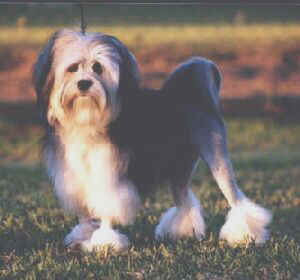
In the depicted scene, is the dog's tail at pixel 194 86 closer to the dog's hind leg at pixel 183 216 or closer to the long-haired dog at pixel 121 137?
the long-haired dog at pixel 121 137

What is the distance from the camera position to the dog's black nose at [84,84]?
13.7ft

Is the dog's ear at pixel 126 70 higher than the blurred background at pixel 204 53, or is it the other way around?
the dog's ear at pixel 126 70

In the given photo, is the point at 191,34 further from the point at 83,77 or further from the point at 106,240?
the point at 83,77

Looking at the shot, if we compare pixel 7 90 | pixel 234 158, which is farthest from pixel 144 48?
pixel 234 158

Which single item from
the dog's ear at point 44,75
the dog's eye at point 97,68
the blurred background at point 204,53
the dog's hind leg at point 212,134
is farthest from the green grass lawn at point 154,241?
the blurred background at point 204,53

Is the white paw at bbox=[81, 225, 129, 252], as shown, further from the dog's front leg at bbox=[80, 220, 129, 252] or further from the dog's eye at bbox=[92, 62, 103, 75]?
the dog's eye at bbox=[92, 62, 103, 75]

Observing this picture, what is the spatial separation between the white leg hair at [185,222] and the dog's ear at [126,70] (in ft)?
4.40

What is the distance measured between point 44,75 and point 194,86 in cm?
131

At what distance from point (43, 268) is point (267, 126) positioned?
8.79 metres

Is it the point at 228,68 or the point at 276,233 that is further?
the point at 228,68

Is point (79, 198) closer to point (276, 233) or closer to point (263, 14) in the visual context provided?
point (276, 233)

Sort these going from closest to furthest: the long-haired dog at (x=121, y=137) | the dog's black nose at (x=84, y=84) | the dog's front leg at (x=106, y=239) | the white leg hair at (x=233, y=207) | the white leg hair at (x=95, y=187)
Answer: the dog's black nose at (x=84, y=84) < the long-haired dog at (x=121, y=137) < the white leg hair at (x=95, y=187) < the dog's front leg at (x=106, y=239) < the white leg hair at (x=233, y=207)

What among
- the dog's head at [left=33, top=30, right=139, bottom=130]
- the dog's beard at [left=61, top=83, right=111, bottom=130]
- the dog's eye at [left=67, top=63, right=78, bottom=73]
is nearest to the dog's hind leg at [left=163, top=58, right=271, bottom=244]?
the dog's head at [left=33, top=30, right=139, bottom=130]

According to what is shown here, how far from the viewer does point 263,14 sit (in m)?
13.1
